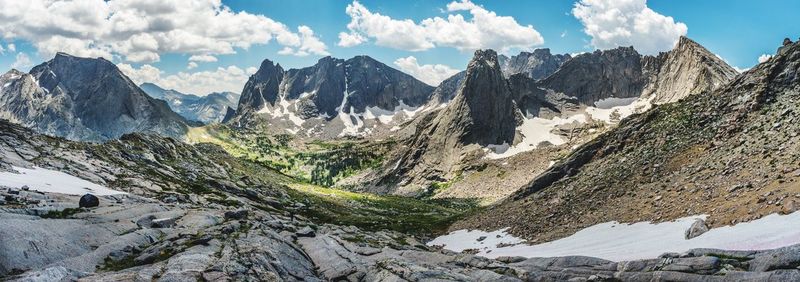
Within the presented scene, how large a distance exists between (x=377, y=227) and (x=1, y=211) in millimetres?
64606

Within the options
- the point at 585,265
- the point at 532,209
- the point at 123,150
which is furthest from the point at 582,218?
the point at 123,150

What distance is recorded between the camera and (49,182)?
58906mm

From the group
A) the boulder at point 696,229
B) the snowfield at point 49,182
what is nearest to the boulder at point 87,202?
the snowfield at point 49,182

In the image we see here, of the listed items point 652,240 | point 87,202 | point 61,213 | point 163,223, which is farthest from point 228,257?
point 652,240

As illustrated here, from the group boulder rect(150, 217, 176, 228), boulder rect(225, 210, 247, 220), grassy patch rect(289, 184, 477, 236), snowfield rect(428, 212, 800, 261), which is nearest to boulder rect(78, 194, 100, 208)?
boulder rect(150, 217, 176, 228)

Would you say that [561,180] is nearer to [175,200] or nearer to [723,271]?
[723,271]

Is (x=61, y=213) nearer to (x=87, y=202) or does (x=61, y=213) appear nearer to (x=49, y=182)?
(x=87, y=202)

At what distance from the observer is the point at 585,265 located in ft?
84.6

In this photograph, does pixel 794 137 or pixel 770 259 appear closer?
pixel 770 259

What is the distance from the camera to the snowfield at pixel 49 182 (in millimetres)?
52438

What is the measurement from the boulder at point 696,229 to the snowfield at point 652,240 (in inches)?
17.8

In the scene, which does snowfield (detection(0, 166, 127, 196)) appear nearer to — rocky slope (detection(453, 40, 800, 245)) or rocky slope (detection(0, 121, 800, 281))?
rocky slope (detection(0, 121, 800, 281))

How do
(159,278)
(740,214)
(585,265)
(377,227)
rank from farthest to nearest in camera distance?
(377,227) < (740,214) < (585,265) < (159,278)

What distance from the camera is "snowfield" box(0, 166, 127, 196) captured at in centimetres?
5244
